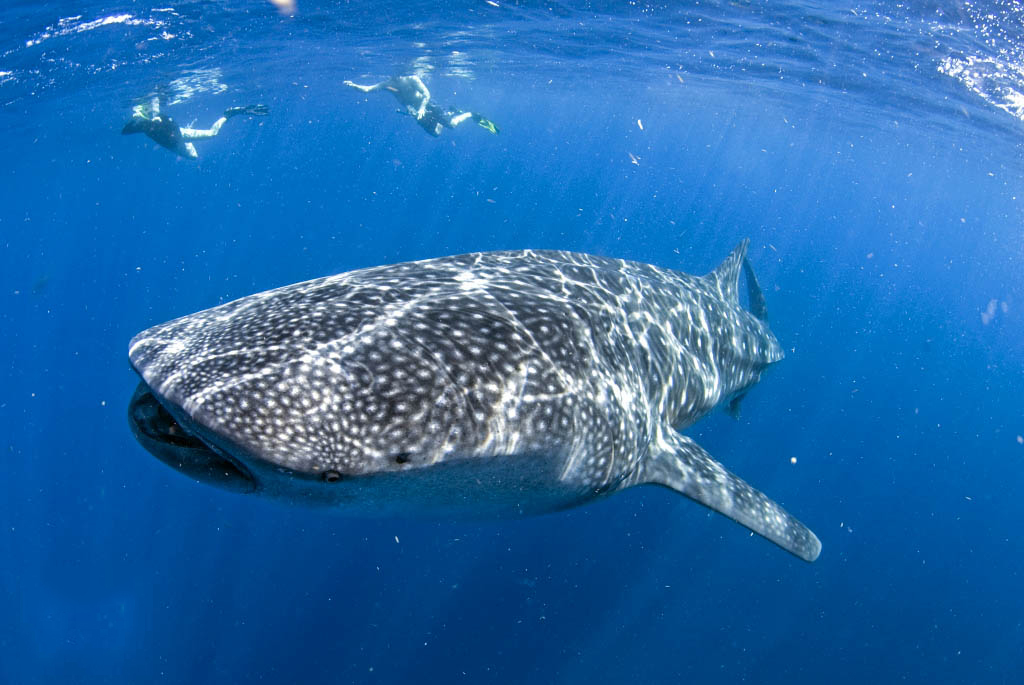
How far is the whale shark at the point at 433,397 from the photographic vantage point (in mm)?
2590

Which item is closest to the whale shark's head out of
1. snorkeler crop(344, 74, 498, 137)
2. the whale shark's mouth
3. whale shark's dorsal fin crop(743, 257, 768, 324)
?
the whale shark's mouth

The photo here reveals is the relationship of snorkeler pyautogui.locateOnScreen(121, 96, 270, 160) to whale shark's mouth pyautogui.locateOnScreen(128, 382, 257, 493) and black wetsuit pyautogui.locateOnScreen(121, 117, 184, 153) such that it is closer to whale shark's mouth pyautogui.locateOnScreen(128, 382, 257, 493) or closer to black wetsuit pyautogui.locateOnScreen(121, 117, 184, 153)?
black wetsuit pyautogui.locateOnScreen(121, 117, 184, 153)

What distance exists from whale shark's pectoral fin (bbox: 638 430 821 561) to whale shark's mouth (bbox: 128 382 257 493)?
8.85 ft

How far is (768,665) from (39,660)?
14.6 meters

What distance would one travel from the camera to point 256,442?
242 cm

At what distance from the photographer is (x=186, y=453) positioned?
9.07 feet

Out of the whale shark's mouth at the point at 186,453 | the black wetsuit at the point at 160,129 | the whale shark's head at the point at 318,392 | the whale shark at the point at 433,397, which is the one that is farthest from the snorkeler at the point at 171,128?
the whale shark's mouth at the point at 186,453

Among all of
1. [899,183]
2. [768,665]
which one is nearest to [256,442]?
[768,665]

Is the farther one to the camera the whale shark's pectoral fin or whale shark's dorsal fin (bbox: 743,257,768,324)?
whale shark's dorsal fin (bbox: 743,257,768,324)

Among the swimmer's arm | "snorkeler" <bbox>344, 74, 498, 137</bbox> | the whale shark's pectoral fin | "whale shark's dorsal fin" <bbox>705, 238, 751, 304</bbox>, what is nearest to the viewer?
the whale shark's pectoral fin

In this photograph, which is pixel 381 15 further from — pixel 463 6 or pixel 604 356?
pixel 604 356

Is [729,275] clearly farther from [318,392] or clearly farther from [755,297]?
[318,392]

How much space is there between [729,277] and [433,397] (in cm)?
634

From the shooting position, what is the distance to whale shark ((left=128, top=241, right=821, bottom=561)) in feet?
8.50
